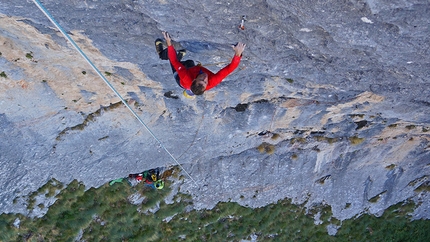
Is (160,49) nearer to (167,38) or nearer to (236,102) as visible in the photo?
(167,38)

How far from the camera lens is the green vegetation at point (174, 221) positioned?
9656mm

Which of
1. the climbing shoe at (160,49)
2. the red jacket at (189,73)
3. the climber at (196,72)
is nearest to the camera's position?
the climber at (196,72)

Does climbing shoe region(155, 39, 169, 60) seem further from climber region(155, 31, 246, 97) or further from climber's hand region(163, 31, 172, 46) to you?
climber's hand region(163, 31, 172, 46)

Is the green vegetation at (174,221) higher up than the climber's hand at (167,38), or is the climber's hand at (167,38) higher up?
the climber's hand at (167,38)

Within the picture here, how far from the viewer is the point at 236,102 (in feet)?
25.6

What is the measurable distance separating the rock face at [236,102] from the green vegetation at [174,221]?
0.41 meters

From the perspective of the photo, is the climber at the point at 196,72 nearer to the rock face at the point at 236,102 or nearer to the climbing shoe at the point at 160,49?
the climbing shoe at the point at 160,49

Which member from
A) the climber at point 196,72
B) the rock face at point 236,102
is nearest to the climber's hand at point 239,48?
the climber at point 196,72

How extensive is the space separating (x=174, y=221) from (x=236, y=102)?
203 inches

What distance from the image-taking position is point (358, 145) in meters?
9.91

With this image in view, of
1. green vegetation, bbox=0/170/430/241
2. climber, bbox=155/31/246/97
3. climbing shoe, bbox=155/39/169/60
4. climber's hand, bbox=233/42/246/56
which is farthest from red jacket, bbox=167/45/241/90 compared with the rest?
green vegetation, bbox=0/170/430/241

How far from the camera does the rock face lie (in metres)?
4.71

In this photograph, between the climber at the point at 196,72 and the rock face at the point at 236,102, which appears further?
the climber at the point at 196,72

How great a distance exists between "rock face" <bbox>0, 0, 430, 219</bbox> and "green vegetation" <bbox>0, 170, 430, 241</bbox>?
16.0 inches
